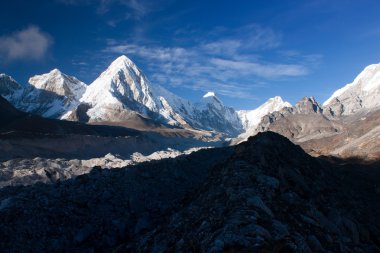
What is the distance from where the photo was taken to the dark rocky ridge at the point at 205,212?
9.77 meters

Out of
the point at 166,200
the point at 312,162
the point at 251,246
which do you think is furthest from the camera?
the point at 312,162

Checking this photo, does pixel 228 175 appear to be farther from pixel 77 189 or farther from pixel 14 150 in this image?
pixel 14 150

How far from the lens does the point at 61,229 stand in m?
15.1

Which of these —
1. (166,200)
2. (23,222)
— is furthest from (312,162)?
(23,222)

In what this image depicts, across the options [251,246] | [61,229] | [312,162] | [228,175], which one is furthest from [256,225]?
[312,162]

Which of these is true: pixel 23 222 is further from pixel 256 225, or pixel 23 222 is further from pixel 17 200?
pixel 256 225

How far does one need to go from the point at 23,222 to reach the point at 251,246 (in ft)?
31.5

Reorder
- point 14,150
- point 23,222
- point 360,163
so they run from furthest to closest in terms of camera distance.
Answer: point 14,150 < point 360,163 < point 23,222

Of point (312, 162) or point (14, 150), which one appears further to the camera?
point (14, 150)

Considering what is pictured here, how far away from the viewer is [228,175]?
44.4ft

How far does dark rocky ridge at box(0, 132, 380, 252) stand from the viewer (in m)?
9.77

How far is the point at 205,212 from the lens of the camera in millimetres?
11219

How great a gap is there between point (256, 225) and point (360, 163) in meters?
42.6

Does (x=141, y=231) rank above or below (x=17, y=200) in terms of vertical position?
below
